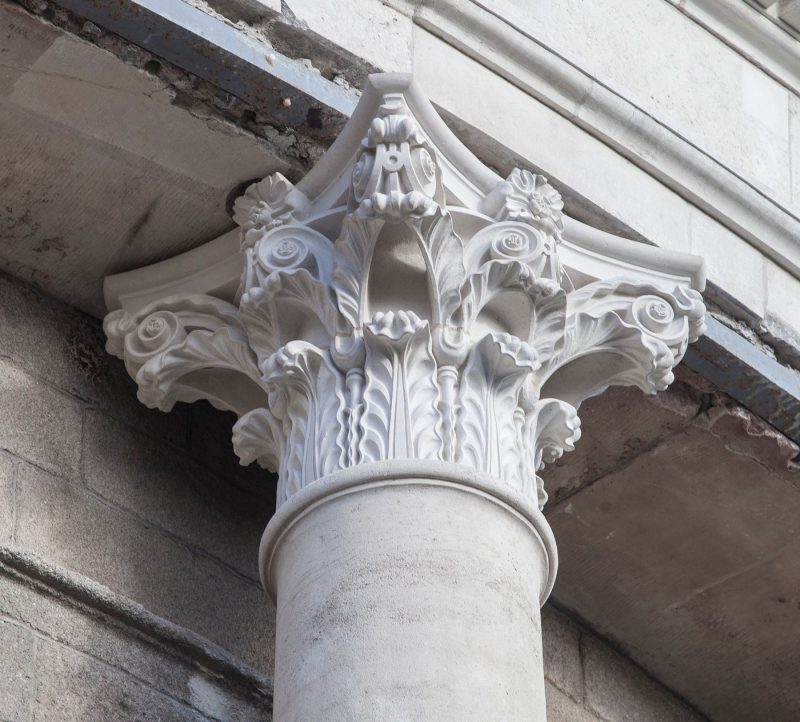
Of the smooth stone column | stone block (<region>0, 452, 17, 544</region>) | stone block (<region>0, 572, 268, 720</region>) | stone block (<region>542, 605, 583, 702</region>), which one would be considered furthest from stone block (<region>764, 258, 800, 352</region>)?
stone block (<region>0, 452, 17, 544</region>)

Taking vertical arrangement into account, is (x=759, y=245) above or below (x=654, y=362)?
above

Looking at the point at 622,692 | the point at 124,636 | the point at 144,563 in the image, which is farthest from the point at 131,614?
the point at 622,692

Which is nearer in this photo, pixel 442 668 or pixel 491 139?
pixel 442 668

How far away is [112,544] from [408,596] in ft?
3.35

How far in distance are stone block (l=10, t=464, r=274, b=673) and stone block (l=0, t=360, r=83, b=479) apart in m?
0.05

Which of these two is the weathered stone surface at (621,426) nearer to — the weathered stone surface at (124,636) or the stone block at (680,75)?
the stone block at (680,75)

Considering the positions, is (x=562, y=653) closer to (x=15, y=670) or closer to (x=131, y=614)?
(x=131, y=614)

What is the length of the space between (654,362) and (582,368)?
0.16 m

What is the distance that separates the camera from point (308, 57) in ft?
13.8

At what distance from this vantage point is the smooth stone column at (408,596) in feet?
10.7

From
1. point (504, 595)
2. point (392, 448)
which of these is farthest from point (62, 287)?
Result: point (504, 595)

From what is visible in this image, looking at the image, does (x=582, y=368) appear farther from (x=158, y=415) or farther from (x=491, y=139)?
(x=158, y=415)

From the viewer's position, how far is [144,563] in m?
4.18

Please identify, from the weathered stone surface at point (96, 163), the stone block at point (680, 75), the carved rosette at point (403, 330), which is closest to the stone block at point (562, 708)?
the carved rosette at point (403, 330)
